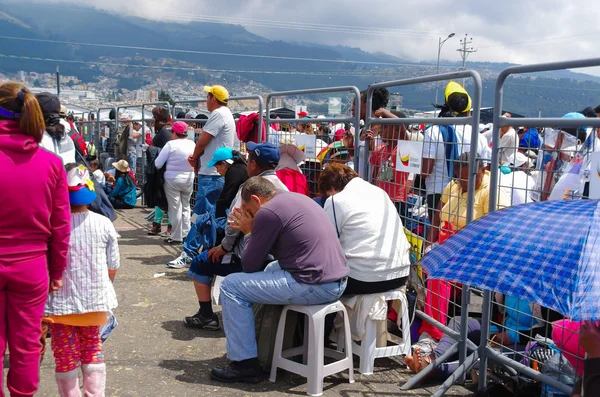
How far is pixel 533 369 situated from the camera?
3.88m

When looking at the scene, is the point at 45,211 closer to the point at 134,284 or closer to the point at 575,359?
the point at 575,359

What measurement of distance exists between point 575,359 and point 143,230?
7.82 m

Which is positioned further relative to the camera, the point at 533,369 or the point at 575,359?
the point at 533,369

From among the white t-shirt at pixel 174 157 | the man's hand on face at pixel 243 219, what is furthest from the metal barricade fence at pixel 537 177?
the white t-shirt at pixel 174 157

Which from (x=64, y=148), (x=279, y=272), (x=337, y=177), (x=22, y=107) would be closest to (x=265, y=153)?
(x=337, y=177)

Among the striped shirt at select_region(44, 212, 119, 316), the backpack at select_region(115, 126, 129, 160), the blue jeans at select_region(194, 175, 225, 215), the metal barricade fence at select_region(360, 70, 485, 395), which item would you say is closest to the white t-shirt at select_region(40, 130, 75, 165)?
the striped shirt at select_region(44, 212, 119, 316)

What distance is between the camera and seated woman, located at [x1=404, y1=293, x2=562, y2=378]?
160 inches

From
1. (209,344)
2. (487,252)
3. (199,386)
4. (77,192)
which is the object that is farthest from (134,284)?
(487,252)

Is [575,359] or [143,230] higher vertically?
[575,359]

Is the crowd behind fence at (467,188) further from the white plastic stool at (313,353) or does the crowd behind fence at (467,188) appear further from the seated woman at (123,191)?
the seated woman at (123,191)

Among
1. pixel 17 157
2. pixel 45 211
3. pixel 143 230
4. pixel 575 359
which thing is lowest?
pixel 143 230

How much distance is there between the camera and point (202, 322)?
5375mm

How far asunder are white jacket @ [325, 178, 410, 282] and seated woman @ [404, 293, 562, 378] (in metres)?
0.60

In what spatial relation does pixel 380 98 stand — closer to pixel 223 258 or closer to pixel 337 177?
pixel 337 177
